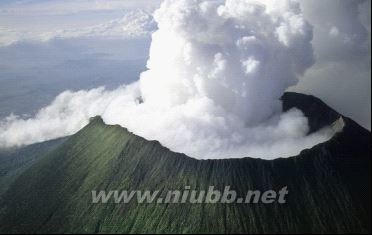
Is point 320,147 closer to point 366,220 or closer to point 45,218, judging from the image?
point 366,220

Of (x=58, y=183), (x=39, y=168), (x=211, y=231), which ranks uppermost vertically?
(x=39, y=168)

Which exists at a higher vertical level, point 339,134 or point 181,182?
point 339,134

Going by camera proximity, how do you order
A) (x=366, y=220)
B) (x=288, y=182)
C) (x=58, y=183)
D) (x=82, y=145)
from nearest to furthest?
(x=366, y=220) → (x=288, y=182) → (x=58, y=183) → (x=82, y=145)

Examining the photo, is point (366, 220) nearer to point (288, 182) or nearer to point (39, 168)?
point (288, 182)

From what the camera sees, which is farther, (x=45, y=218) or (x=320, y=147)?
(x=45, y=218)

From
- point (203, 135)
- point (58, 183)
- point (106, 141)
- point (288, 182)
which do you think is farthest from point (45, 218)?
point (288, 182)

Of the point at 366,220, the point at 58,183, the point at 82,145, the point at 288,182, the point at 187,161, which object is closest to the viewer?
the point at 366,220

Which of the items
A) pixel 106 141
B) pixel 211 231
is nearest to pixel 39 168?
pixel 106 141
